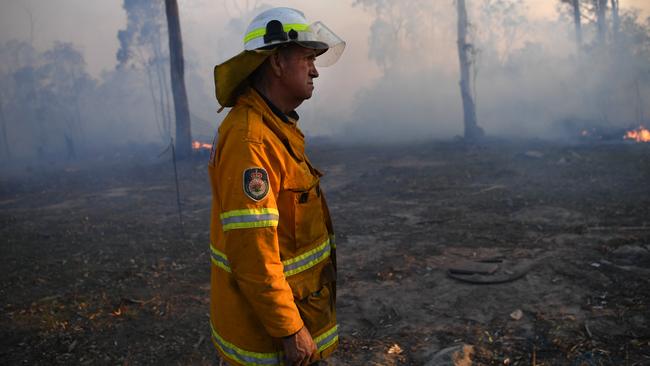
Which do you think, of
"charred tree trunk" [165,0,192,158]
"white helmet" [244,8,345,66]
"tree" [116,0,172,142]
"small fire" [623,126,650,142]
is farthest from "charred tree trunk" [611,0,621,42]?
"tree" [116,0,172,142]

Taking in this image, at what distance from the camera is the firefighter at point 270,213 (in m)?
1.62

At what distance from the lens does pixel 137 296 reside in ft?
17.1

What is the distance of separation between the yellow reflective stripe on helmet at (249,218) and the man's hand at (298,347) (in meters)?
0.41

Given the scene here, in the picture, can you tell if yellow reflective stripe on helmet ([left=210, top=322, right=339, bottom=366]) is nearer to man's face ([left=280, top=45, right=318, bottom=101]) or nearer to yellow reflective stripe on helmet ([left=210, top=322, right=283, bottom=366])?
yellow reflective stripe on helmet ([left=210, top=322, right=283, bottom=366])

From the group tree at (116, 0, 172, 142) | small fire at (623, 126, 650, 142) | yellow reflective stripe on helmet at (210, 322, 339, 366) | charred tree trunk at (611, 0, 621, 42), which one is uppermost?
tree at (116, 0, 172, 142)

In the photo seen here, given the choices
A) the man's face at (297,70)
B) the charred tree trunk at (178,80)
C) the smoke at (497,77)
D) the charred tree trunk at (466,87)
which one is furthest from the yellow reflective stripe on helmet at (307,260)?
the smoke at (497,77)

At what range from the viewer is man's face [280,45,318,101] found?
1.89 metres

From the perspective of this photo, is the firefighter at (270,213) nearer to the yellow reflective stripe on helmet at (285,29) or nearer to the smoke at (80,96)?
the yellow reflective stripe on helmet at (285,29)

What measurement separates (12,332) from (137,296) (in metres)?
1.18

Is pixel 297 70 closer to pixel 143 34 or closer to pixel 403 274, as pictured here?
pixel 403 274

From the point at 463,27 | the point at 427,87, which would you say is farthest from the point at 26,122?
the point at 463,27

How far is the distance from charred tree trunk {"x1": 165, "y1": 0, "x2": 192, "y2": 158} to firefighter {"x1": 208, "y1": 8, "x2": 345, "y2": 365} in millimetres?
17676

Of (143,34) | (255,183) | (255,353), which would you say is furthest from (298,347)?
(143,34)

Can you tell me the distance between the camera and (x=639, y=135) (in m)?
16.6
